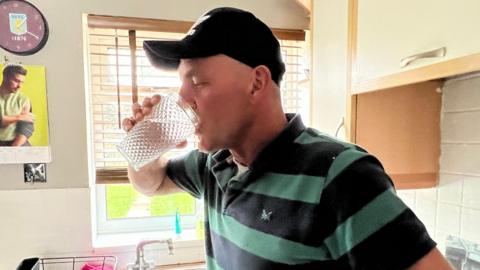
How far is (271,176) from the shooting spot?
676 millimetres

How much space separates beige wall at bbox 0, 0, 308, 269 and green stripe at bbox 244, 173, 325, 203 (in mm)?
972

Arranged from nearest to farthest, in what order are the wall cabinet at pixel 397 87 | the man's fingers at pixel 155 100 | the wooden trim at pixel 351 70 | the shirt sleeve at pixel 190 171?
the man's fingers at pixel 155 100
the wall cabinet at pixel 397 87
the shirt sleeve at pixel 190 171
the wooden trim at pixel 351 70

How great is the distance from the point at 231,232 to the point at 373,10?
Answer: 28.9 inches

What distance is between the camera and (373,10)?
3.20 feet

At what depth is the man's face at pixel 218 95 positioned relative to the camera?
65cm

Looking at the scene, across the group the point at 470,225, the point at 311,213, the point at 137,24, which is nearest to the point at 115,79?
the point at 137,24

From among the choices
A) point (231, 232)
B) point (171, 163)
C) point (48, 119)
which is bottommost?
point (231, 232)

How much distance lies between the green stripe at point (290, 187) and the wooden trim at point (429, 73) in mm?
370

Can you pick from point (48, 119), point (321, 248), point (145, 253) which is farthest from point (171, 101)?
point (145, 253)

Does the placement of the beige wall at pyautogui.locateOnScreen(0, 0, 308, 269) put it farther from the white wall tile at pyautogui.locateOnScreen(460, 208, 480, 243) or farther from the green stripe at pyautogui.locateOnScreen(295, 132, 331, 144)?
the white wall tile at pyautogui.locateOnScreen(460, 208, 480, 243)

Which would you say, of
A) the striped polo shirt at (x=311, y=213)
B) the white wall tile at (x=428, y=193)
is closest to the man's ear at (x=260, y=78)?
the striped polo shirt at (x=311, y=213)

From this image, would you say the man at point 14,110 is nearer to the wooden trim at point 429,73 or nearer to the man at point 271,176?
the man at point 271,176

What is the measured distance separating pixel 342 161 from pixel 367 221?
11cm

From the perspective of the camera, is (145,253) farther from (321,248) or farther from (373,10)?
(373,10)
